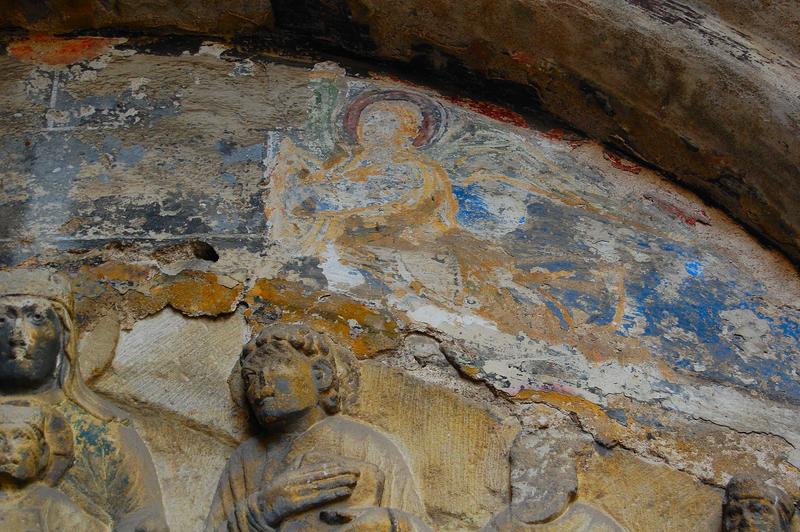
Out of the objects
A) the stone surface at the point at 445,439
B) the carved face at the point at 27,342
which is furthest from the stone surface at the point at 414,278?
the carved face at the point at 27,342

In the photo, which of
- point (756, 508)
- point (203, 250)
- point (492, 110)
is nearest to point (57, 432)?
point (203, 250)

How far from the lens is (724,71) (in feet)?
17.7

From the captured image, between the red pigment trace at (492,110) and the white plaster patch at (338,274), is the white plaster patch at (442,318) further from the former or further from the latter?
the red pigment trace at (492,110)

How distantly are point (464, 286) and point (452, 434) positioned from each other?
69cm

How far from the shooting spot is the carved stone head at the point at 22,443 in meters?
4.23

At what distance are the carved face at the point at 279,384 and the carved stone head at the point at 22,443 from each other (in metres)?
0.75

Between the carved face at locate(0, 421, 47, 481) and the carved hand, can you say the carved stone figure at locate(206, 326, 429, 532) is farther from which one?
the carved face at locate(0, 421, 47, 481)

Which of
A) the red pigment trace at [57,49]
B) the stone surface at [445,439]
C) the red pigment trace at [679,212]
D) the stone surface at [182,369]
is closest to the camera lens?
the stone surface at [445,439]

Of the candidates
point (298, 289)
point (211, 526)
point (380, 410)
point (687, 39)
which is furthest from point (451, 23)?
point (211, 526)

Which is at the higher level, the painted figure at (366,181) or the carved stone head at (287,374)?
the painted figure at (366,181)

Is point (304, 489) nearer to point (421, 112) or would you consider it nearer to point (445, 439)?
point (445, 439)

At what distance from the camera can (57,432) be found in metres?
4.45

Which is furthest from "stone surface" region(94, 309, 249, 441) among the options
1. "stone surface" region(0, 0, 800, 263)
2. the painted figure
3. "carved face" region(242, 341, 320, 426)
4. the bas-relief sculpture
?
"stone surface" region(0, 0, 800, 263)

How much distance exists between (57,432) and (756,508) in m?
2.47
